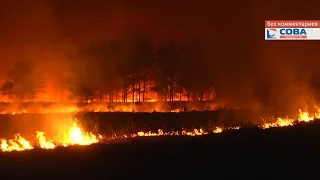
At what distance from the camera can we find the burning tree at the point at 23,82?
40.2 metres

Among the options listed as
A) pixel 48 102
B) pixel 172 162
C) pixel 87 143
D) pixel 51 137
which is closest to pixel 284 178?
pixel 172 162

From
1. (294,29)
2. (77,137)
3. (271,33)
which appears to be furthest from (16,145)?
(294,29)

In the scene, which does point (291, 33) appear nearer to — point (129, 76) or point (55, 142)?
point (129, 76)

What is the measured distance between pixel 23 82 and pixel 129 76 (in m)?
10.2

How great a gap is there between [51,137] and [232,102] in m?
24.1

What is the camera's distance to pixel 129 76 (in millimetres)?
42812

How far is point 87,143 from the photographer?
52.3 ft

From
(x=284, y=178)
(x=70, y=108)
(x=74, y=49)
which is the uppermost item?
(x=74, y=49)

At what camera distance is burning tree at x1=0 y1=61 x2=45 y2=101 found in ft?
132

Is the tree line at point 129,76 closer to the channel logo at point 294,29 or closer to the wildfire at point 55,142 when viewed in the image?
the channel logo at point 294,29

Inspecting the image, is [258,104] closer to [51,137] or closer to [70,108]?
[70,108]

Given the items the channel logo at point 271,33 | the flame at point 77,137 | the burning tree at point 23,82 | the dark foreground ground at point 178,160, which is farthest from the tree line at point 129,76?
the dark foreground ground at point 178,160

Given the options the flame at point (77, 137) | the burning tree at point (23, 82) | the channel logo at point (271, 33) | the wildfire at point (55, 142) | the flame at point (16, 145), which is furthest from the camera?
the burning tree at point (23, 82)

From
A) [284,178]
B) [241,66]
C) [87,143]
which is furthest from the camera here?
[241,66]
